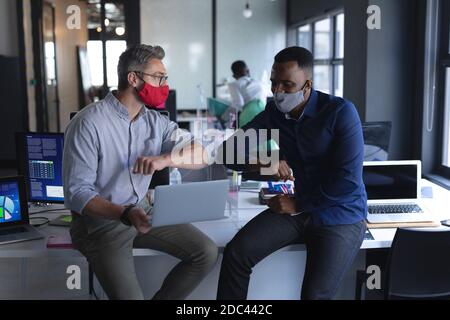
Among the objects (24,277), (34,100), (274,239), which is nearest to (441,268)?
(274,239)

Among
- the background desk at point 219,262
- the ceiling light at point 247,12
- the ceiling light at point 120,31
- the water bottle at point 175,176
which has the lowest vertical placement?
the background desk at point 219,262

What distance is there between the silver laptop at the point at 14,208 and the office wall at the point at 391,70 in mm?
2830

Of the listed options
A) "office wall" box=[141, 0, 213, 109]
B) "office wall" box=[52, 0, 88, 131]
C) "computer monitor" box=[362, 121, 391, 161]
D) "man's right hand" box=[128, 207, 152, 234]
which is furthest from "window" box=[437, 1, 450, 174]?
"office wall" box=[52, 0, 88, 131]

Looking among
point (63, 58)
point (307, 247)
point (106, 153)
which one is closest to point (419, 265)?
point (307, 247)

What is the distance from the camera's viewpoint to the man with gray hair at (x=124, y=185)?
7.35 feet

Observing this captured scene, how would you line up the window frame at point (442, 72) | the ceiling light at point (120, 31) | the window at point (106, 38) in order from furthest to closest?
1. the ceiling light at point (120, 31)
2. the window at point (106, 38)
3. the window frame at point (442, 72)

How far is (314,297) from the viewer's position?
2365mm

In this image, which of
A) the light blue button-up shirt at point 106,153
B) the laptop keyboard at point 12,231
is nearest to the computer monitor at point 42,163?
the laptop keyboard at point 12,231

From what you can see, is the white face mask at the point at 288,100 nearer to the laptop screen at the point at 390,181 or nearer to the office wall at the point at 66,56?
the laptop screen at the point at 390,181

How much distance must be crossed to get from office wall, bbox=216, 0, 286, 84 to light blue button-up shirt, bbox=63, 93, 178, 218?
6906 millimetres

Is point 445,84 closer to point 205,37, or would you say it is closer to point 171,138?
point 171,138

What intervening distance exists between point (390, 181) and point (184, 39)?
268 inches

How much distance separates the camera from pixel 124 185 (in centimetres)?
243

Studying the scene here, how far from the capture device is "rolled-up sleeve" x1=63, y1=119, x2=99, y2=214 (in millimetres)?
2262
